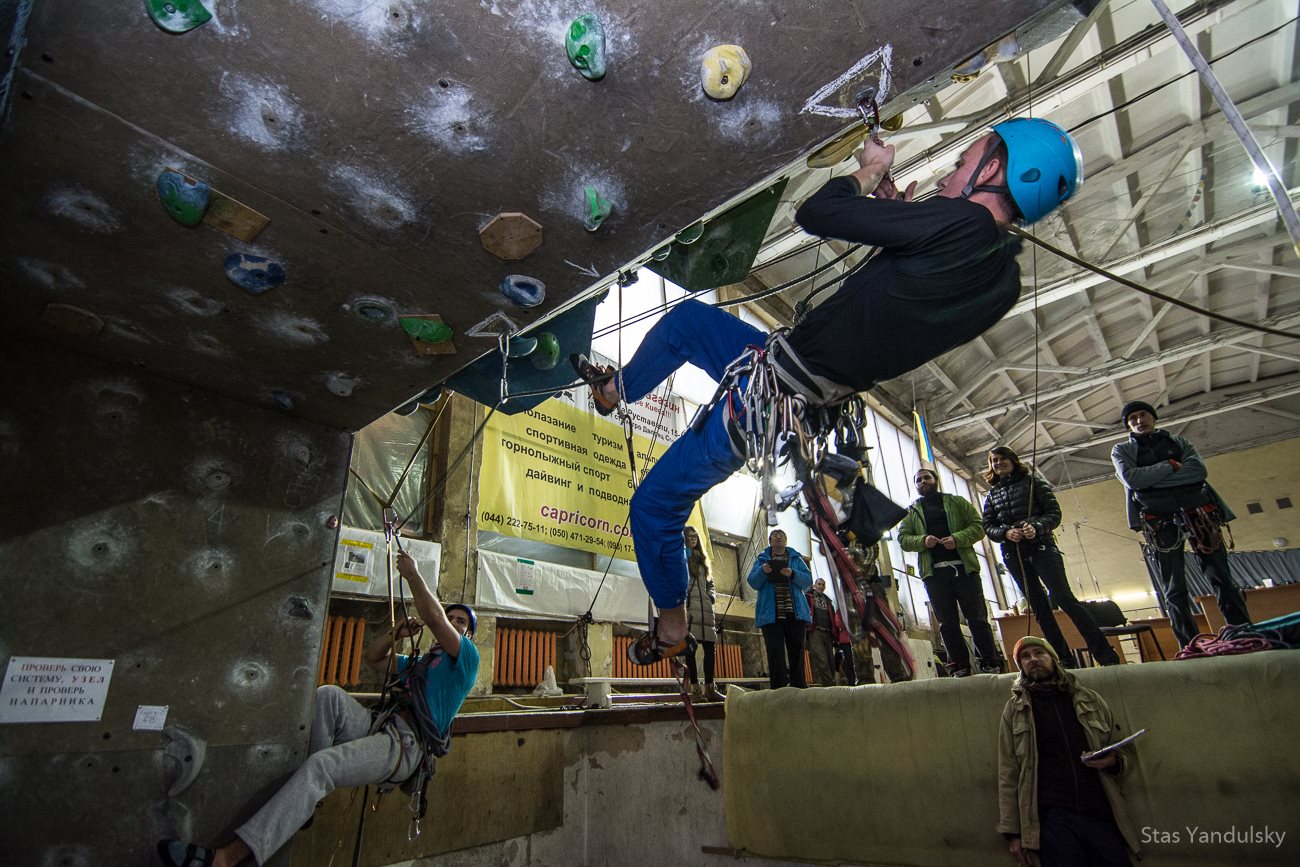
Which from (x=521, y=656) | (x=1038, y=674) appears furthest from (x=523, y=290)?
(x=521, y=656)

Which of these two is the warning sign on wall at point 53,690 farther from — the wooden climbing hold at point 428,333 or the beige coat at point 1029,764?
the beige coat at point 1029,764

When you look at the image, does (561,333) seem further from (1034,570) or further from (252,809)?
(1034,570)

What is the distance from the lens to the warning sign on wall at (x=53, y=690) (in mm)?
1686

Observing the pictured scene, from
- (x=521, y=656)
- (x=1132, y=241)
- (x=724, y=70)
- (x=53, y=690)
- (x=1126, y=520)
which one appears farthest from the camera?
(x=1126, y=520)

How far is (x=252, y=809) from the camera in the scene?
205 cm

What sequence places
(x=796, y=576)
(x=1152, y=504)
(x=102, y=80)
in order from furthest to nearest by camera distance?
1. (x=796, y=576)
2. (x=1152, y=504)
3. (x=102, y=80)

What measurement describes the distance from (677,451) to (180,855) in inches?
82.5

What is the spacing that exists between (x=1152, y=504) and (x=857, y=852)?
10.6ft

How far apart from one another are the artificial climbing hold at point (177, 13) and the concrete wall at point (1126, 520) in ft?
67.5

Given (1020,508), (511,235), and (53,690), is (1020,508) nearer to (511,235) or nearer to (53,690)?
(511,235)

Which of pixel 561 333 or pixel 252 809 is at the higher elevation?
pixel 561 333

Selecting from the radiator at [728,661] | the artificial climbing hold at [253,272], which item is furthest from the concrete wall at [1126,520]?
the artificial climbing hold at [253,272]

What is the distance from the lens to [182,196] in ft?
4.72

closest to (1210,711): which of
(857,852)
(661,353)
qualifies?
(857,852)
